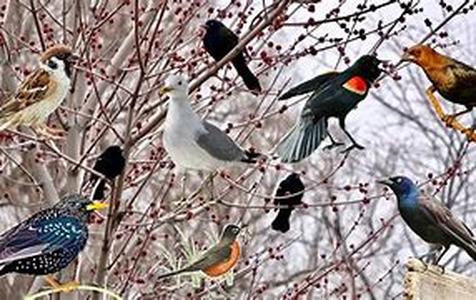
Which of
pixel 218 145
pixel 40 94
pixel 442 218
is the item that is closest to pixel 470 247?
pixel 442 218

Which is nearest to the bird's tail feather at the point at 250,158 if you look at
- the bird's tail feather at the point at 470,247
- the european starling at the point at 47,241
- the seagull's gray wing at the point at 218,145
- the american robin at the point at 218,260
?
the seagull's gray wing at the point at 218,145

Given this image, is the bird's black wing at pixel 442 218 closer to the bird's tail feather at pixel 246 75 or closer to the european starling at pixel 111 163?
the bird's tail feather at pixel 246 75

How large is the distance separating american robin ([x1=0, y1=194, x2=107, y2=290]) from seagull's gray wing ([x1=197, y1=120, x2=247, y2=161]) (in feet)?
0.56

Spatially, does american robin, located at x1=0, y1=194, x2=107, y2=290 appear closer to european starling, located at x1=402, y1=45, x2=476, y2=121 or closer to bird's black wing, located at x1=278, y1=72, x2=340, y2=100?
bird's black wing, located at x1=278, y1=72, x2=340, y2=100

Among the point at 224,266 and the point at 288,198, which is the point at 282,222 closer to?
the point at 288,198

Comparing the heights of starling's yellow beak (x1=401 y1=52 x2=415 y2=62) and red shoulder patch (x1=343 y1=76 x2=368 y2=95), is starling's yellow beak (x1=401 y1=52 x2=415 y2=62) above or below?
above

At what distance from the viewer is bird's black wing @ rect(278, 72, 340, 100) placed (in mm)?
1522

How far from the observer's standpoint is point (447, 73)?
59.6 inches

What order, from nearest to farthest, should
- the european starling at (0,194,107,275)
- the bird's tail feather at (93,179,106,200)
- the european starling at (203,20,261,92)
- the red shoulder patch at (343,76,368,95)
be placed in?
1. the european starling at (0,194,107,275)
2. the red shoulder patch at (343,76,368,95)
3. the european starling at (203,20,261,92)
4. the bird's tail feather at (93,179,106,200)

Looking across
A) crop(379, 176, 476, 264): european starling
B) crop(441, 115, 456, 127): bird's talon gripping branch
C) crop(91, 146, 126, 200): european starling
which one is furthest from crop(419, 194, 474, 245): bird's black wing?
crop(91, 146, 126, 200): european starling

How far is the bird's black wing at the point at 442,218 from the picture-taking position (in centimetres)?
149

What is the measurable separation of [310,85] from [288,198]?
195mm

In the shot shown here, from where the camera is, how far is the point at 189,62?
87.0 inches

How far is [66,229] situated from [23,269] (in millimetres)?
77
